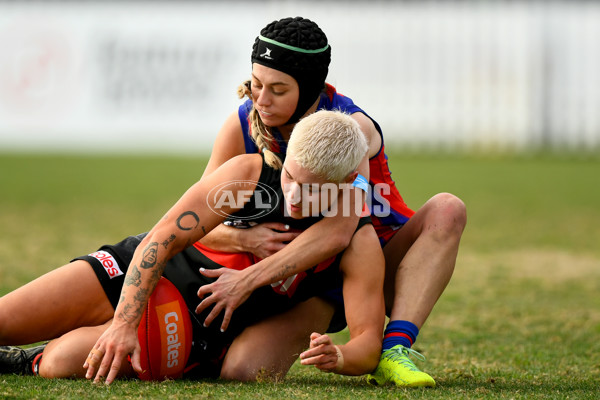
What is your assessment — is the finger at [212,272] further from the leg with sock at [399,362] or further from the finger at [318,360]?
the leg with sock at [399,362]

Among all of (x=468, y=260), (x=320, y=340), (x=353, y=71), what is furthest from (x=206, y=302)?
(x=353, y=71)

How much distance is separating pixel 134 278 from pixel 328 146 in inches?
36.3

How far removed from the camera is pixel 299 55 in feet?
13.4

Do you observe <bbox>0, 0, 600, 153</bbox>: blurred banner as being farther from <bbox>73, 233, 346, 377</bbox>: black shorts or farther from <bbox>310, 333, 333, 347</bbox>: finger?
<bbox>310, 333, 333, 347</bbox>: finger

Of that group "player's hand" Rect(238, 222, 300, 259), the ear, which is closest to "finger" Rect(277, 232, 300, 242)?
"player's hand" Rect(238, 222, 300, 259)

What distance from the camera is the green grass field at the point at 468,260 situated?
3.58 meters

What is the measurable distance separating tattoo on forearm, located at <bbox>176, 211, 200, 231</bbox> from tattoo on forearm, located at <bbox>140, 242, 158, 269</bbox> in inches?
5.1

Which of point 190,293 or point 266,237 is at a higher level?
point 266,237

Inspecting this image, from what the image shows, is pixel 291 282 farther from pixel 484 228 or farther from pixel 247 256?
pixel 484 228

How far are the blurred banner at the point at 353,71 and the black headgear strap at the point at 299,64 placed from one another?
55.8 ft

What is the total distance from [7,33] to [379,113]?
8717 millimetres

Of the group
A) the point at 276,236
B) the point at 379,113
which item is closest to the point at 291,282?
the point at 276,236

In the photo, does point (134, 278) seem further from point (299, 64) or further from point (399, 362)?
point (299, 64)

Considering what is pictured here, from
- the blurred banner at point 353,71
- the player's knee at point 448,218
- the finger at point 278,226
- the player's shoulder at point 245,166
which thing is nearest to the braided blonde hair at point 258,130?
the player's shoulder at point 245,166
